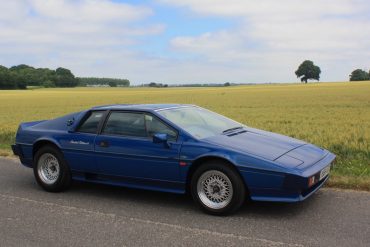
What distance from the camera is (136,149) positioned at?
5684 millimetres

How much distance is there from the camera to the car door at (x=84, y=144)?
6137 millimetres

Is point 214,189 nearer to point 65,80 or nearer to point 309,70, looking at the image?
point 65,80

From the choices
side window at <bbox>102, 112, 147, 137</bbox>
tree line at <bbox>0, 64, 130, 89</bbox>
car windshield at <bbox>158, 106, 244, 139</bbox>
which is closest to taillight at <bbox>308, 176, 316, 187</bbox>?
car windshield at <bbox>158, 106, 244, 139</bbox>

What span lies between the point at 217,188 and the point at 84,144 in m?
2.01

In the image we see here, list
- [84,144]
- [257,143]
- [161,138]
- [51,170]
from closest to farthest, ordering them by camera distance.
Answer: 1. [161,138]
2. [257,143]
3. [84,144]
4. [51,170]

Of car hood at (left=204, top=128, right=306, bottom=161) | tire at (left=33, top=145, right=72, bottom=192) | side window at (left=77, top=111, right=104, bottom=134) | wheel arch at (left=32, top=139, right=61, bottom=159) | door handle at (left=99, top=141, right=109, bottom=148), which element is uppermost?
side window at (left=77, top=111, right=104, bottom=134)

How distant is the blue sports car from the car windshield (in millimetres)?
15

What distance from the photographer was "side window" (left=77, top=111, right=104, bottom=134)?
20.5 feet

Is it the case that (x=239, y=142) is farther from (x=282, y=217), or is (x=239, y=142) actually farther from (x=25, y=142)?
(x=25, y=142)

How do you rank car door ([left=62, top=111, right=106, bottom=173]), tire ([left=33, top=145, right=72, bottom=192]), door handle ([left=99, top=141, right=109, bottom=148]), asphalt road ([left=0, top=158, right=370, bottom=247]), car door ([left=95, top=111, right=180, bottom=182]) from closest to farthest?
asphalt road ([left=0, top=158, right=370, bottom=247])
car door ([left=95, top=111, right=180, bottom=182])
door handle ([left=99, top=141, right=109, bottom=148])
car door ([left=62, top=111, right=106, bottom=173])
tire ([left=33, top=145, right=72, bottom=192])

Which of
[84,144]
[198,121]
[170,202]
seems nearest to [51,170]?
[84,144]

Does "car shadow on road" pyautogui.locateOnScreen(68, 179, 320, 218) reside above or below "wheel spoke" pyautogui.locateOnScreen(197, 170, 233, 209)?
below

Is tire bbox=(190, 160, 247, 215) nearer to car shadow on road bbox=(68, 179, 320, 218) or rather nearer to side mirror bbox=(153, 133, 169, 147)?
car shadow on road bbox=(68, 179, 320, 218)

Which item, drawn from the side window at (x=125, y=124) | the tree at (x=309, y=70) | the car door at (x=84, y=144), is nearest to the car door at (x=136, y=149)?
the side window at (x=125, y=124)
